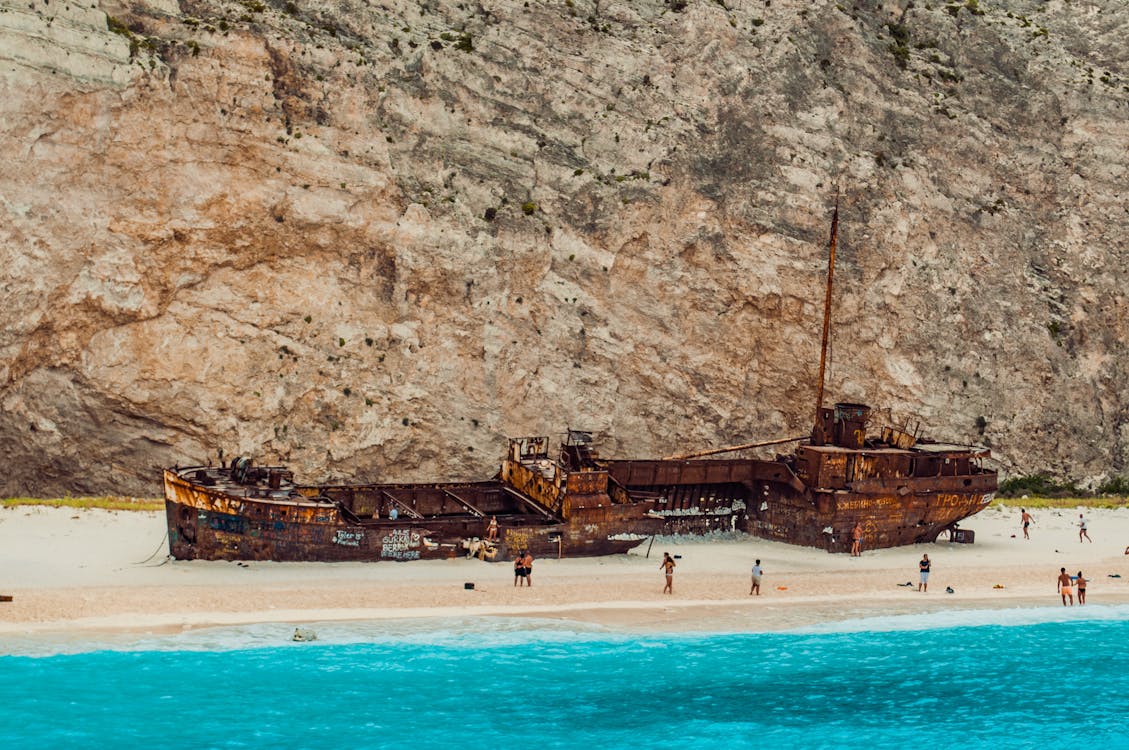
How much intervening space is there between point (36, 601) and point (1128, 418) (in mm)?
43167

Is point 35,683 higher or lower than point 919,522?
lower

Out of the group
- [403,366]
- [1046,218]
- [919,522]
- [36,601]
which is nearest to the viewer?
[36,601]

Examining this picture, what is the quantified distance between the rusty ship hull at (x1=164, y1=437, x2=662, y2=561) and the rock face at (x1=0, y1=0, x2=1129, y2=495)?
707 cm

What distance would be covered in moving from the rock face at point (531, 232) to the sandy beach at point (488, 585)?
7.42m

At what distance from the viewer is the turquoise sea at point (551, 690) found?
66.6 ft

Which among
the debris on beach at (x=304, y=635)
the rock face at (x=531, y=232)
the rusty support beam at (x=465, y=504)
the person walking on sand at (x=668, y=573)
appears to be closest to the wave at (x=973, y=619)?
the person walking on sand at (x=668, y=573)

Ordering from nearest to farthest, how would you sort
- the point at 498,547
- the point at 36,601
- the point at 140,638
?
the point at 140,638 < the point at 36,601 < the point at 498,547

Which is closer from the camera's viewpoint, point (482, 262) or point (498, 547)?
point (498, 547)

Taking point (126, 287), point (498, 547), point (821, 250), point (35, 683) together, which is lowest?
point (35, 683)

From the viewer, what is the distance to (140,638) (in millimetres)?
23250

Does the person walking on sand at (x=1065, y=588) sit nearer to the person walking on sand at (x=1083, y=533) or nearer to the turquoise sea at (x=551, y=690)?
the turquoise sea at (x=551, y=690)

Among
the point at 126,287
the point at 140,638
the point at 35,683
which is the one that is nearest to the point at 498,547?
the point at 140,638

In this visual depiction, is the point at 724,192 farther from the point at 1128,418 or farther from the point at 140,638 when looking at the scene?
the point at 140,638

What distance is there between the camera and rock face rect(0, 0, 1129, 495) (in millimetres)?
38094
